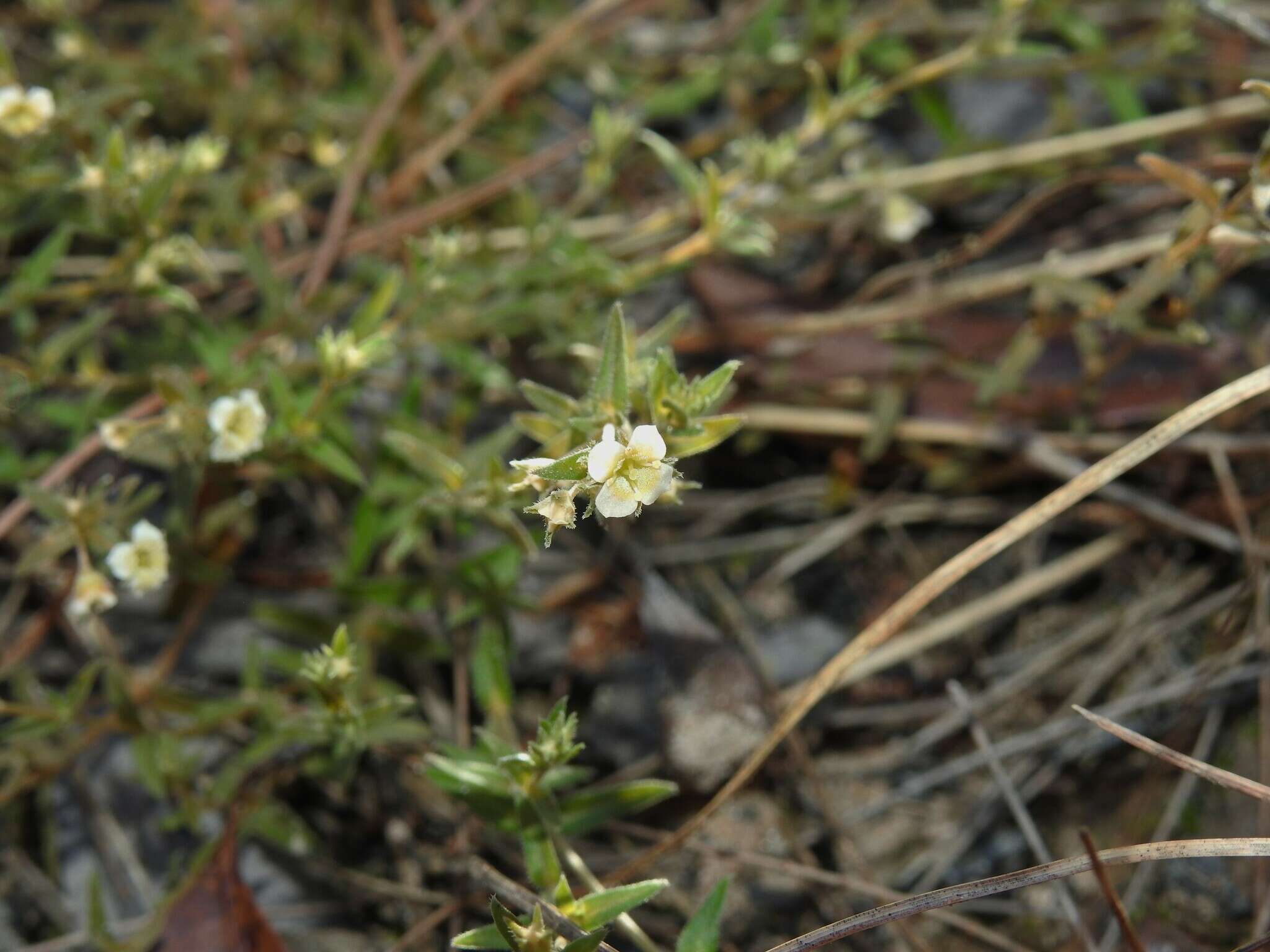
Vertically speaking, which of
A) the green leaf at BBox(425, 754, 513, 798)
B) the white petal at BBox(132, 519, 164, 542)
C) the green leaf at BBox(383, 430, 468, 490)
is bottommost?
the green leaf at BBox(425, 754, 513, 798)

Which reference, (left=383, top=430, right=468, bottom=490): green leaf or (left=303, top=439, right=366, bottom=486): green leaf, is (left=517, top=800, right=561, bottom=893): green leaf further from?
(left=303, top=439, right=366, bottom=486): green leaf

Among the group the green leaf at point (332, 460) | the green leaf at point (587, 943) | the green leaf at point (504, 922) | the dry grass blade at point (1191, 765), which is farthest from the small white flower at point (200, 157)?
the dry grass blade at point (1191, 765)

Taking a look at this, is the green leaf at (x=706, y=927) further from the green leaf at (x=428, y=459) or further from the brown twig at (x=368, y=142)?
the brown twig at (x=368, y=142)

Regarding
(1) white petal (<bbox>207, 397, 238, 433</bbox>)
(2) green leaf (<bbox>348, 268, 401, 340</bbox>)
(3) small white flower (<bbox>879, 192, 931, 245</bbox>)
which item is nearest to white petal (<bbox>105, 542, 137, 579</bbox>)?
(1) white petal (<bbox>207, 397, 238, 433</bbox>)

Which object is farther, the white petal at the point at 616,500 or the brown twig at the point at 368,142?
the brown twig at the point at 368,142

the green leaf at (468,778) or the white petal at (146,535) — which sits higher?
the white petal at (146,535)
